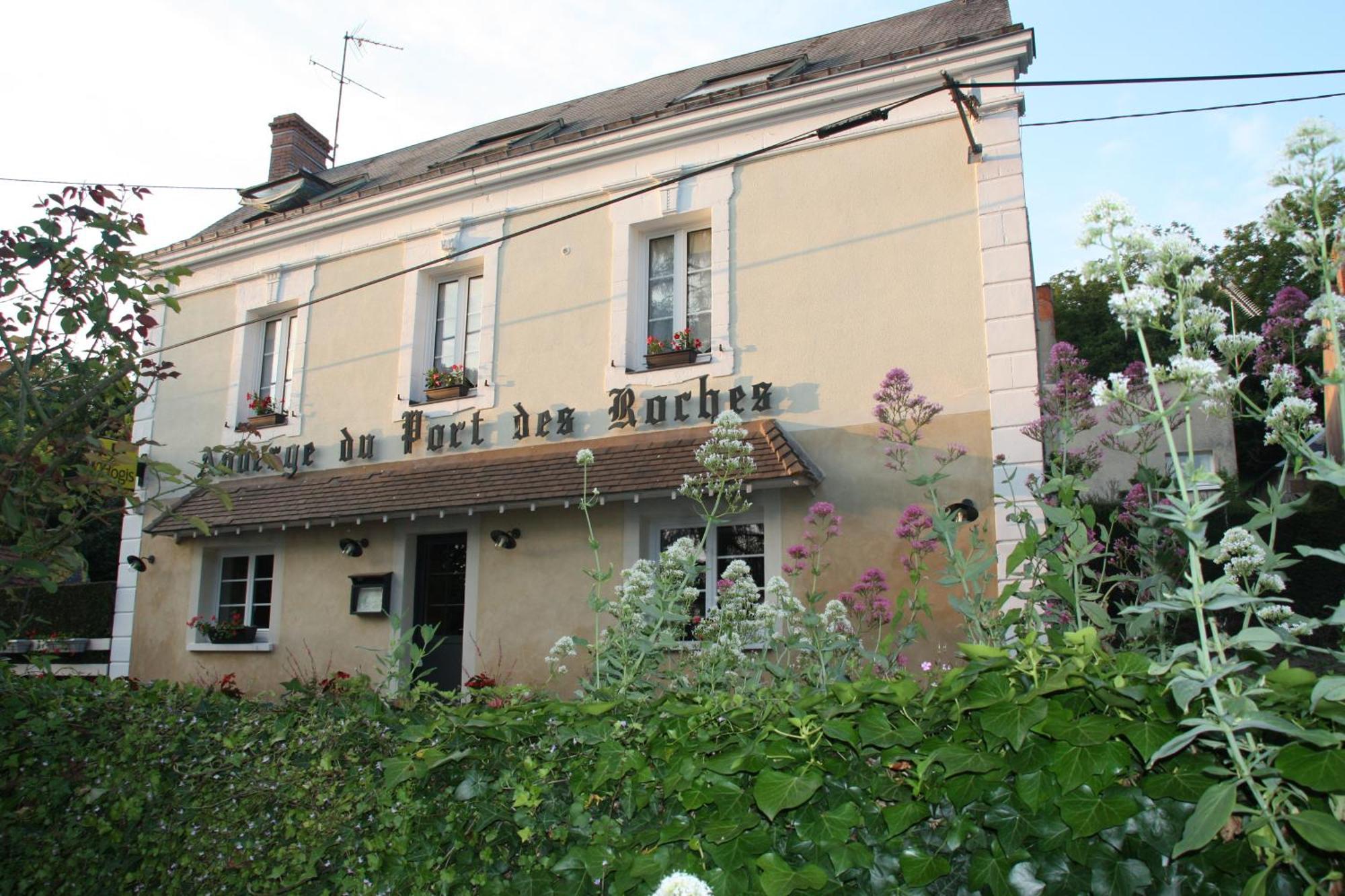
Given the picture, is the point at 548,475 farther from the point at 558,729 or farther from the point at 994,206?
the point at 558,729

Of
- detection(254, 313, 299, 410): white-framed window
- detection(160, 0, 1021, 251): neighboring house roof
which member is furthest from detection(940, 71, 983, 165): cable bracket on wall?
detection(254, 313, 299, 410): white-framed window

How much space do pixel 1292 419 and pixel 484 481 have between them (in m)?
7.11

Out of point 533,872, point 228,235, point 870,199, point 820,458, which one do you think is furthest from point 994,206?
point 228,235

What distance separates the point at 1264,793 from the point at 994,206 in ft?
21.3

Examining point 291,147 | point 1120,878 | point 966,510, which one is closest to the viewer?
point 1120,878

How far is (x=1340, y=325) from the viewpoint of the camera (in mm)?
2633

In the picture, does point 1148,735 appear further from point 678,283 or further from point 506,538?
point 678,283

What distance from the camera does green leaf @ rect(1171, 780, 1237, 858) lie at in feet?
5.69

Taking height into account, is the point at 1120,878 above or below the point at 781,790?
below

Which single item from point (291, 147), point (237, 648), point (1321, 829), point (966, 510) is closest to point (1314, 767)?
point (1321, 829)

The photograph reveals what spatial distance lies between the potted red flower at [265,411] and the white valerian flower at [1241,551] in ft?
33.2

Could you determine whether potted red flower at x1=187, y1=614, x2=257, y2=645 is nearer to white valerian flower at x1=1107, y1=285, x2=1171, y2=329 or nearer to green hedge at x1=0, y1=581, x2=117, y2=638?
green hedge at x1=0, y1=581, x2=117, y2=638

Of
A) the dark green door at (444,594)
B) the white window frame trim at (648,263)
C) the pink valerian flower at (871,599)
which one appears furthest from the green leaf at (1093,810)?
the dark green door at (444,594)

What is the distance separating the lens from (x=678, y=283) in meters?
9.12
